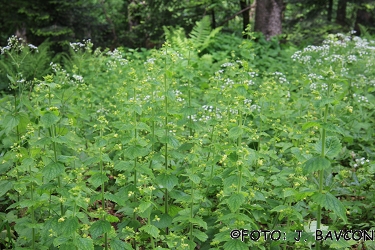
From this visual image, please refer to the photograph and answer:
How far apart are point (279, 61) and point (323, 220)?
5047 millimetres

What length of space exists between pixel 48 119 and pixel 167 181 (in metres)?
0.89

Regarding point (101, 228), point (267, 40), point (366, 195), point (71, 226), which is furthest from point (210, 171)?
point (267, 40)

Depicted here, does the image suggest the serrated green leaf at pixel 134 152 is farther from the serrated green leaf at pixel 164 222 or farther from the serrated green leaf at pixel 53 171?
the serrated green leaf at pixel 164 222

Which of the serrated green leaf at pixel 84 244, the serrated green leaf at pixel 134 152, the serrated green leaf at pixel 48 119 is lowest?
the serrated green leaf at pixel 84 244

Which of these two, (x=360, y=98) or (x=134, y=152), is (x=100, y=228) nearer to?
(x=134, y=152)

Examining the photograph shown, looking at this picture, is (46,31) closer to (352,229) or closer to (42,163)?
(42,163)

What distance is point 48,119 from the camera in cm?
237

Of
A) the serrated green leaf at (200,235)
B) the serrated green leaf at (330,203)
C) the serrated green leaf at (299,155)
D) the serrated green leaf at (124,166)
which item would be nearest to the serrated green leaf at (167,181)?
the serrated green leaf at (124,166)

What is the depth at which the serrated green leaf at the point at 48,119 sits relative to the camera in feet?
7.70

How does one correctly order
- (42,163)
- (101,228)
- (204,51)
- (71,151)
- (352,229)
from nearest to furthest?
(101,228)
(42,163)
(352,229)
(71,151)
(204,51)

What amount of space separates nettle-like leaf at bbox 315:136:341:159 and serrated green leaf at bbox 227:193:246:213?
1.70ft

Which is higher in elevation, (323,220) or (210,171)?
(210,171)

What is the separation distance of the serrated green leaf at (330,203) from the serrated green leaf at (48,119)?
60.9 inches

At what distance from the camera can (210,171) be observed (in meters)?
3.01
